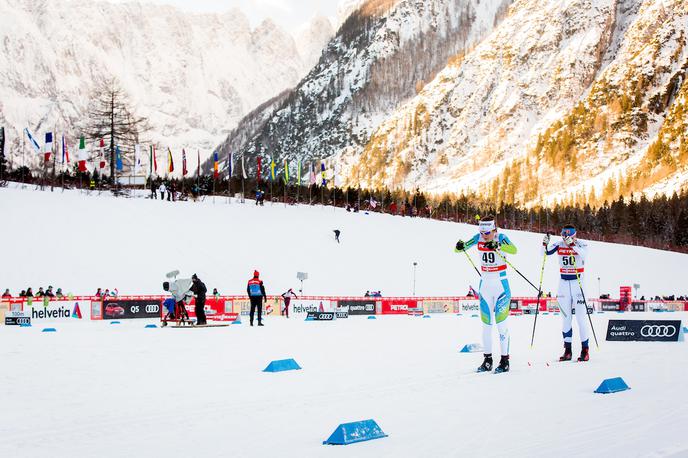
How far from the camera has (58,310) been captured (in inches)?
1133

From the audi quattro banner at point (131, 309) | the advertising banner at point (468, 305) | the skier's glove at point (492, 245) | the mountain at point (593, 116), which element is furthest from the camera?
the mountain at point (593, 116)

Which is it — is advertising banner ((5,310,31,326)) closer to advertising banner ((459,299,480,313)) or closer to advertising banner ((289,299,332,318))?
advertising banner ((289,299,332,318))

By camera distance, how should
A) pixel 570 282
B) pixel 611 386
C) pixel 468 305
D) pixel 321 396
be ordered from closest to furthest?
1. pixel 611 386
2. pixel 321 396
3. pixel 570 282
4. pixel 468 305

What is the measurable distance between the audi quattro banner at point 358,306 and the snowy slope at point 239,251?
9593 millimetres

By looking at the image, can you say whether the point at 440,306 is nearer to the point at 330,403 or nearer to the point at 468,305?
the point at 468,305

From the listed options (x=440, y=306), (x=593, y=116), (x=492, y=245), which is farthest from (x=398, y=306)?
(x=593, y=116)

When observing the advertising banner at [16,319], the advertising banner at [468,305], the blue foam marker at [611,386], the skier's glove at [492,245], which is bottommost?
the advertising banner at [468,305]

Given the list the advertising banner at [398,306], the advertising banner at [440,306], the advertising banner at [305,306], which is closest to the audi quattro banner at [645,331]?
the advertising banner at [305,306]

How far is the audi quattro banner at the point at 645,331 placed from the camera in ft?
53.1

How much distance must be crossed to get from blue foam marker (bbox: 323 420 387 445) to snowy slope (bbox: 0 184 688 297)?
35.4m

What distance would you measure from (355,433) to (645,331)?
12200 mm

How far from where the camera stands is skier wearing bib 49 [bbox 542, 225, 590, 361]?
12.8 metres

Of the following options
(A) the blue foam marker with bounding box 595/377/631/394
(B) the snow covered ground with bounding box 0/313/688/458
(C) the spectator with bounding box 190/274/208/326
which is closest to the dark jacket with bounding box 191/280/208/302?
(C) the spectator with bounding box 190/274/208/326

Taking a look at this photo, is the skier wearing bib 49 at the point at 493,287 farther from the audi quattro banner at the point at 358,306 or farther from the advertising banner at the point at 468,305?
the advertising banner at the point at 468,305
